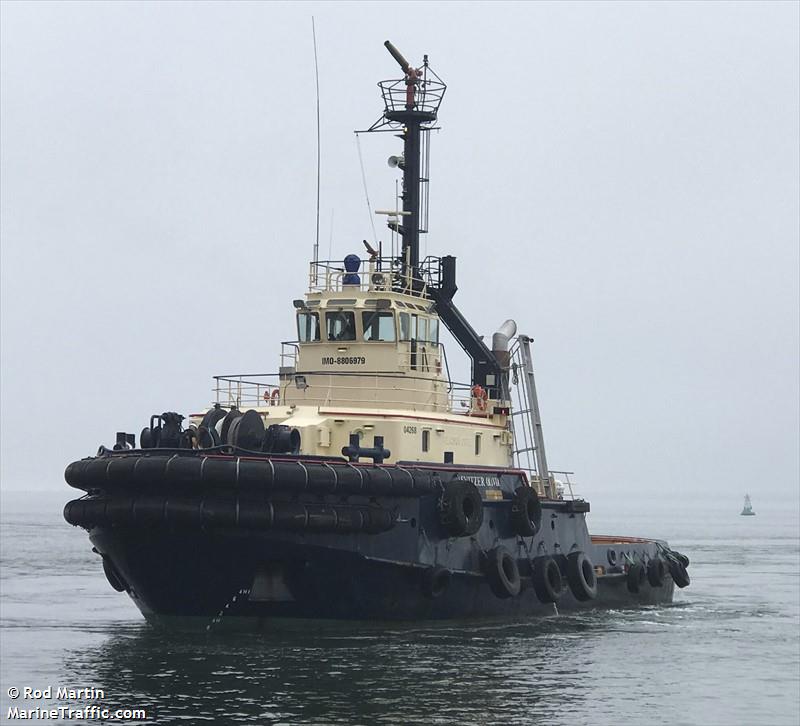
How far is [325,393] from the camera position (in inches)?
1103

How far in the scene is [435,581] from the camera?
991 inches

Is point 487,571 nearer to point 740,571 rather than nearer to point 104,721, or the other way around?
point 104,721

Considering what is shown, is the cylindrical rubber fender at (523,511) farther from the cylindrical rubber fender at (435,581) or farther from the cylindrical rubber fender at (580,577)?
the cylindrical rubber fender at (435,581)

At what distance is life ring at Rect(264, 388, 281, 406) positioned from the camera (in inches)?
1118

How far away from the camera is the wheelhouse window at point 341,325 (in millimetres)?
28562

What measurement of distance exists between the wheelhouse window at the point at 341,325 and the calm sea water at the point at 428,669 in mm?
6227

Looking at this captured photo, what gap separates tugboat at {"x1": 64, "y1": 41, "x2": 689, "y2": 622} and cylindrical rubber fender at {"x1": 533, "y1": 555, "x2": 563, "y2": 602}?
0.04 m

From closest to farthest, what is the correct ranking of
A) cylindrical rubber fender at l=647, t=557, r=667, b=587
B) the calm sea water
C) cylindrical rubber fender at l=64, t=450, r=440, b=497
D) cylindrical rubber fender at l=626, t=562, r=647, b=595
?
the calm sea water, cylindrical rubber fender at l=64, t=450, r=440, b=497, cylindrical rubber fender at l=626, t=562, r=647, b=595, cylindrical rubber fender at l=647, t=557, r=667, b=587

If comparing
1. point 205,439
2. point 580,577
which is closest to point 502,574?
point 580,577

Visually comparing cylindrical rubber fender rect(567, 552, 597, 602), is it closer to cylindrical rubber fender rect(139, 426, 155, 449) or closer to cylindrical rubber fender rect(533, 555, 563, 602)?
cylindrical rubber fender rect(533, 555, 563, 602)

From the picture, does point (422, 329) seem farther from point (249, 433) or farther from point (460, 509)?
point (249, 433)

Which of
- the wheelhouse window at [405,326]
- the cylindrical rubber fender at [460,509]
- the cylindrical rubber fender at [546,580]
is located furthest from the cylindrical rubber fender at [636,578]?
the wheelhouse window at [405,326]

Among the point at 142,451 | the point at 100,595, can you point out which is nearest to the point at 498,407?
the point at 142,451

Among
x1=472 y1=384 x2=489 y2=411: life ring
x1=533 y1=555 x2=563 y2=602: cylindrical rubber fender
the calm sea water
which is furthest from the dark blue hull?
x1=472 y1=384 x2=489 y2=411: life ring
